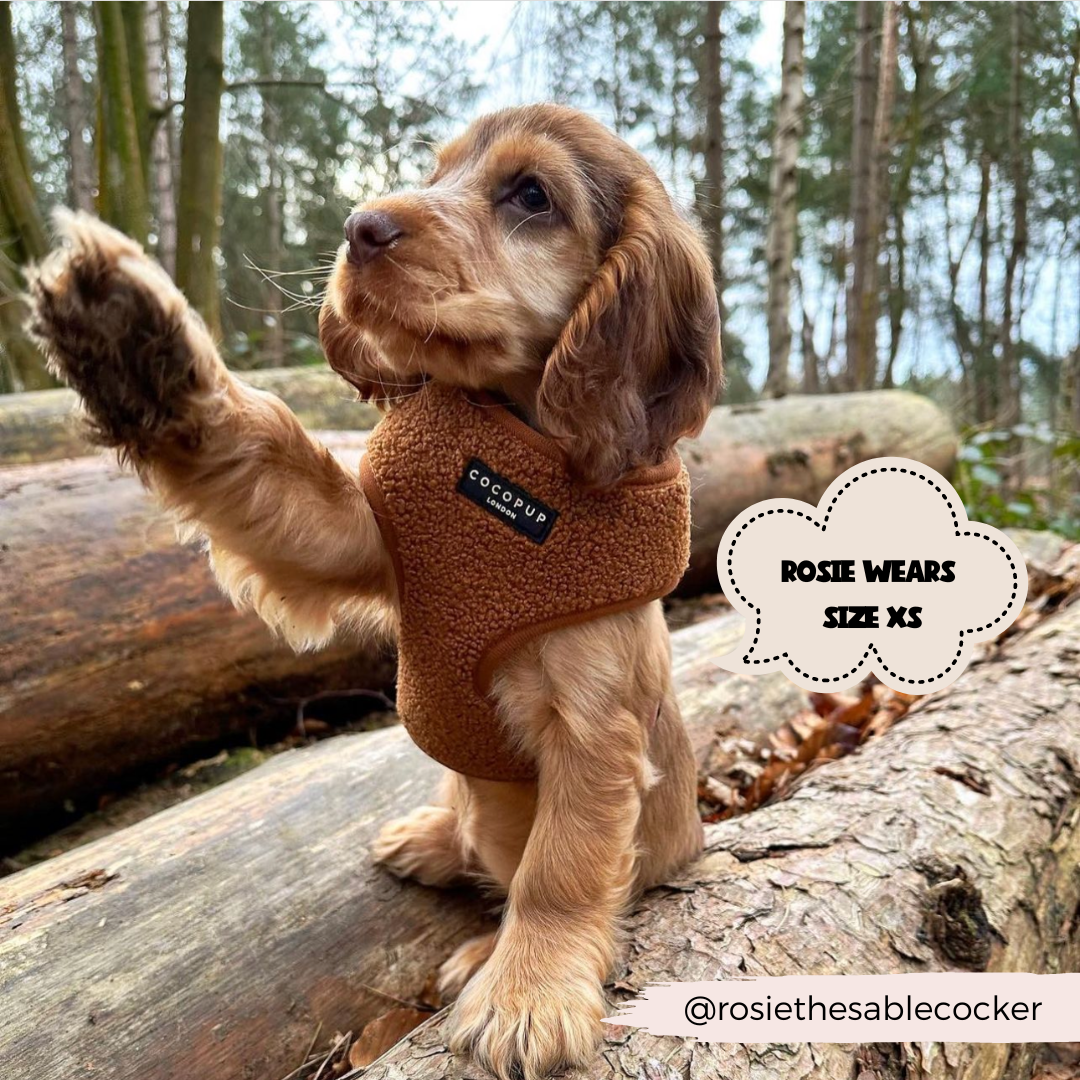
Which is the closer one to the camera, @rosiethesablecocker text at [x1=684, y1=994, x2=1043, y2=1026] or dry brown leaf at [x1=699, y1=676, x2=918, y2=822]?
@rosiethesablecocker text at [x1=684, y1=994, x2=1043, y2=1026]

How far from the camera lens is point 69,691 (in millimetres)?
3334

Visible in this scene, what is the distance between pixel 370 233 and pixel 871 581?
5.17ft

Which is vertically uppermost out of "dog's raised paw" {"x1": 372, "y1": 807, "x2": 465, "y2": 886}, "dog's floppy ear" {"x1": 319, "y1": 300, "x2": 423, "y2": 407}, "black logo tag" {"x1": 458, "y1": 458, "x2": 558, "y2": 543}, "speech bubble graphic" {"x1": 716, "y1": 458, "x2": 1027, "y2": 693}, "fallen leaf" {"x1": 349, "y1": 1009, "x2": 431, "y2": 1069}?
"dog's floppy ear" {"x1": 319, "y1": 300, "x2": 423, "y2": 407}

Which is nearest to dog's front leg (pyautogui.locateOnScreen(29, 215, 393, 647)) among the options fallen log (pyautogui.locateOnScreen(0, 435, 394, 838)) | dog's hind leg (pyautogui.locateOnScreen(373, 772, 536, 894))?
dog's hind leg (pyautogui.locateOnScreen(373, 772, 536, 894))

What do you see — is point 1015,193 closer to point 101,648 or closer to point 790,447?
point 790,447

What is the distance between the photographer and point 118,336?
1483 millimetres

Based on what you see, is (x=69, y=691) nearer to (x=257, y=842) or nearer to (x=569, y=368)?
(x=257, y=842)

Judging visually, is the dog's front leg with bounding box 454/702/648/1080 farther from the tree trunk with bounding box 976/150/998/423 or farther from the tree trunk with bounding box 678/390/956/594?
the tree trunk with bounding box 976/150/998/423

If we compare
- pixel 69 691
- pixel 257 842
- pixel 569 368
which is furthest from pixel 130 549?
pixel 569 368

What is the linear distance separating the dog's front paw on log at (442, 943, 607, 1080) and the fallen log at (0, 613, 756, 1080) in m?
0.63

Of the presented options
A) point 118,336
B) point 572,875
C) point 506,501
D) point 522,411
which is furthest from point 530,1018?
point 118,336

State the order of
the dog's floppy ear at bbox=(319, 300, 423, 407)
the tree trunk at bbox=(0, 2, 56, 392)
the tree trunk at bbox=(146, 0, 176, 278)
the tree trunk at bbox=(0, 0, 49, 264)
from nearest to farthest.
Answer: the dog's floppy ear at bbox=(319, 300, 423, 407), the tree trunk at bbox=(0, 2, 56, 392), the tree trunk at bbox=(146, 0, 176, 278), the tree trunk at bbox=(0, 0, 49, 264)

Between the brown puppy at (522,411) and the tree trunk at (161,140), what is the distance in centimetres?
731

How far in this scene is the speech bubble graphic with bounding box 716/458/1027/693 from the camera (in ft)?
7.87
